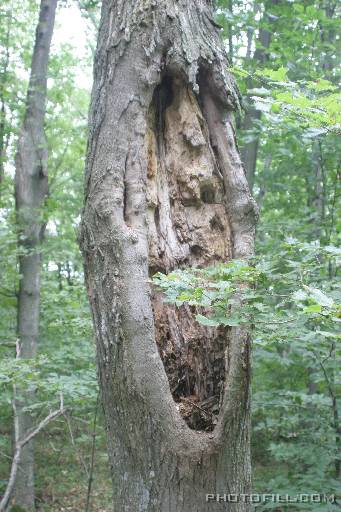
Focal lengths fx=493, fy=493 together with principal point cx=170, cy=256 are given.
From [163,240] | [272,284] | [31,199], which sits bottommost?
[272,284]

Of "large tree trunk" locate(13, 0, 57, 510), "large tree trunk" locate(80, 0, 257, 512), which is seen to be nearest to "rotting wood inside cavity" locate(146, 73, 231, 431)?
"large tree trunk" locate(80, 0, 257, 512)

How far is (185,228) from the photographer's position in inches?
109

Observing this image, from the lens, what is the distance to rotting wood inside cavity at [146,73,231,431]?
8.09ft

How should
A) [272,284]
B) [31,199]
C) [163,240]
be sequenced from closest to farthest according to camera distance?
[163,240] → [272,284] → [31,199]

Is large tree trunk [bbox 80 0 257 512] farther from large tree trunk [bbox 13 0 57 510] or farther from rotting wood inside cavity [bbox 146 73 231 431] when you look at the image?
large tree trunk [bbox 13 0 57 510]

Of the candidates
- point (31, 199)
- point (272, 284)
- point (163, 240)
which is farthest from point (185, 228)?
point (31, 199)

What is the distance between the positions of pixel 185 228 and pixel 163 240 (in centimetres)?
17

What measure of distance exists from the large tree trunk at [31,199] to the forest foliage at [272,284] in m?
0.22

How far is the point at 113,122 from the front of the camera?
2.58 metres

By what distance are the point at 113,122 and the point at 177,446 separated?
162cm

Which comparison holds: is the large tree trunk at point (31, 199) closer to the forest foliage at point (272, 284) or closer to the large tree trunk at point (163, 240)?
the forest foliage at point (272, 284)

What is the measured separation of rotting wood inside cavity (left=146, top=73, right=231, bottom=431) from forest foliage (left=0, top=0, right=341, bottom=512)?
19 cm

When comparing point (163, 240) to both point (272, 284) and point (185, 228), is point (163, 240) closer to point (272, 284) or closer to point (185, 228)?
point (185, 228)

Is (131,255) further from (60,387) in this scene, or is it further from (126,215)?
(60,387)
